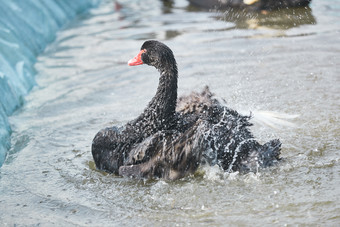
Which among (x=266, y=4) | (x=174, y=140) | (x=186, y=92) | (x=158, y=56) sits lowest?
(x=174, y=140)

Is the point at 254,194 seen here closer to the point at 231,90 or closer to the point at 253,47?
the point at 231,90

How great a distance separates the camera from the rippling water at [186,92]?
171 inches

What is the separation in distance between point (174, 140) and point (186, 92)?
2.46m

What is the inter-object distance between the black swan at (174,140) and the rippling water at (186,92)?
127 millimetres

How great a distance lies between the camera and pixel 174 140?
15.8 ft

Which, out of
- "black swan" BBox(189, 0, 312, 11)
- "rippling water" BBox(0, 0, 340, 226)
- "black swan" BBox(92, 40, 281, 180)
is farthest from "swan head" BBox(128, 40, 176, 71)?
"black swan" BBox(189, 0, 312, 11)

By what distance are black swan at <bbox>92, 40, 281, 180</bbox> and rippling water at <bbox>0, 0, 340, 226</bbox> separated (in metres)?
0.13

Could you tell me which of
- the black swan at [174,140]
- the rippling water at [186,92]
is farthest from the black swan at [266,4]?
the black swan at [174,140]

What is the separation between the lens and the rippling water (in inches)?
171

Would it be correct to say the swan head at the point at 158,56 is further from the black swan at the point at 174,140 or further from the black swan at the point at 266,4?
the black swan at the point at 266,4

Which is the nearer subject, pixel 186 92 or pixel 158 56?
pixel 158 56

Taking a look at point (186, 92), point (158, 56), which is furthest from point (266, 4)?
point (158, 56)

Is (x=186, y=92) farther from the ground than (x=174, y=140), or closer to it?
farther from the ground

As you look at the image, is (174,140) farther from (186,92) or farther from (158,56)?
(186,92)
